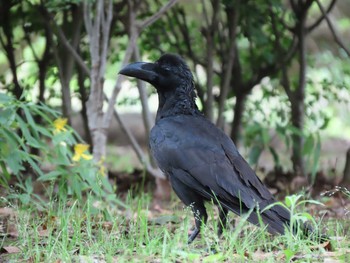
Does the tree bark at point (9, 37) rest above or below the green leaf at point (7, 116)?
above

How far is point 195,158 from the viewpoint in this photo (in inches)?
189

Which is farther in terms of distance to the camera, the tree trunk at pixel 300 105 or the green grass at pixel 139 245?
the tree trunk at pixel 300 105

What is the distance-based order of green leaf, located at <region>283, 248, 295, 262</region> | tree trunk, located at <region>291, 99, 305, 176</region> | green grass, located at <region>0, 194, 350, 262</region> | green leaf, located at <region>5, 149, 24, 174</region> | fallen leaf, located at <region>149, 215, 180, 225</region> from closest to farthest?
green leaf, located at <region>283, 248, 295, 262</region>
green grass, located at <region>0, 194, 350, 262</region>
green leaf, located at <region>5, 149, 24, 174</region>
fallen leaf, located at <region>149, 215, 180, 225</region>
tree trunk, located at <region>291, 99, 305, 176</region>

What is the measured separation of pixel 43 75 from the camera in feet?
24.8

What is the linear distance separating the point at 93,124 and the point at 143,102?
85 centimetres

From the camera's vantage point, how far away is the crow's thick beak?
5445 mm

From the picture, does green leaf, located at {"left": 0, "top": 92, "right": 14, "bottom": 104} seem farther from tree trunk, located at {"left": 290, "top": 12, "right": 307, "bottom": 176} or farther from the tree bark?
tree trunk, located at {"left": 290, "top": 12, "right": 307, "bottom": 176}

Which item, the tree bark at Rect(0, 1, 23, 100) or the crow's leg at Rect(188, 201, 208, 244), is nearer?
the crow's leg at Rect(188, 201, 208, 244)

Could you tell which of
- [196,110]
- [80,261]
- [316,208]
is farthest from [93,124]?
[80,261]

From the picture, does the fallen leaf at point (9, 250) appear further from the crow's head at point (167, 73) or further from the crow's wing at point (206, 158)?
the crow's head at point (167, 73)

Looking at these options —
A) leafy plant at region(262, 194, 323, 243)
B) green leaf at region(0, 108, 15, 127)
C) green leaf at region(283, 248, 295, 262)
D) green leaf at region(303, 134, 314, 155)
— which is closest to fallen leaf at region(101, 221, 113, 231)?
green leaf at region(0, 108, 15, 127)

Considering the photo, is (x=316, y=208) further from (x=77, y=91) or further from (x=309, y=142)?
(x=77, y=91)

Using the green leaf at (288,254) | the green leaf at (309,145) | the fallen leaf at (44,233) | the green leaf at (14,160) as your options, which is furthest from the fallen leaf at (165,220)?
the green leaf at (309,145)

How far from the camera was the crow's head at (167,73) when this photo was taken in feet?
17.8
